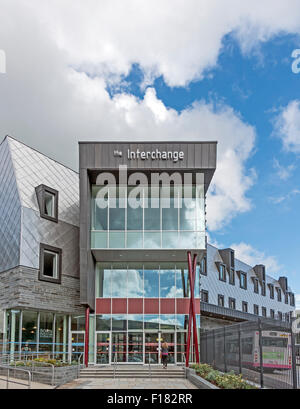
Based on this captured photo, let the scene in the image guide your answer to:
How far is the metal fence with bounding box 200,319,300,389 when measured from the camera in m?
11.6

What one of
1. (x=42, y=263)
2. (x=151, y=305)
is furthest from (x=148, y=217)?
(x=42, y=263)

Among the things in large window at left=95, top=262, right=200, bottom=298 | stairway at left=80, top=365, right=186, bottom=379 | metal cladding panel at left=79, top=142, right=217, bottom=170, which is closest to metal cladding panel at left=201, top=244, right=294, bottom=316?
large window at left=95, top=262, right=200, bottom=298

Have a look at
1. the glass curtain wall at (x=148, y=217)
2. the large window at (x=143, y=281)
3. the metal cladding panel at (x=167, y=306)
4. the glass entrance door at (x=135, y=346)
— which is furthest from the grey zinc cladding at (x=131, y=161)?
the metal cladding panel at (x=167, y=306)

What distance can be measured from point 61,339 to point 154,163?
38.1 feet

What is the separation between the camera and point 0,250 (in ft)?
94.8

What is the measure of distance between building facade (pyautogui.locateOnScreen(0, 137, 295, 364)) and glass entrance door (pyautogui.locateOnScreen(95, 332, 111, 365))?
0.19ft

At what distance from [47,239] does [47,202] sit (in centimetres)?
240

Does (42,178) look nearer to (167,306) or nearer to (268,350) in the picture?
(167,306)

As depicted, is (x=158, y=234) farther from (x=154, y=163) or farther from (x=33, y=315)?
(x=33, y=315)

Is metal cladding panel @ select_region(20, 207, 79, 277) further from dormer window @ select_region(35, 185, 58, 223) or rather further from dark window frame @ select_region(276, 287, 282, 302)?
dark window frame @ select_region(276, 287, 282, 302)

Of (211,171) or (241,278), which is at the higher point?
(211,171)
